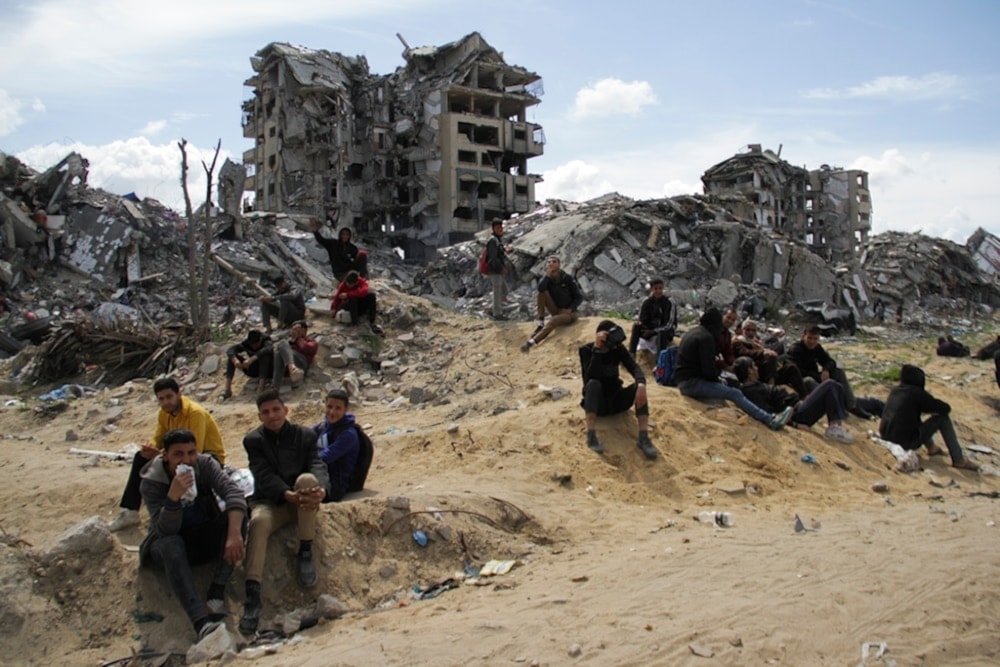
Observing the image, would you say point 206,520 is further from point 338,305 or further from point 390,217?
point 390,217

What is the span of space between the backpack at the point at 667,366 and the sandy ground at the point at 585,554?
49 cm

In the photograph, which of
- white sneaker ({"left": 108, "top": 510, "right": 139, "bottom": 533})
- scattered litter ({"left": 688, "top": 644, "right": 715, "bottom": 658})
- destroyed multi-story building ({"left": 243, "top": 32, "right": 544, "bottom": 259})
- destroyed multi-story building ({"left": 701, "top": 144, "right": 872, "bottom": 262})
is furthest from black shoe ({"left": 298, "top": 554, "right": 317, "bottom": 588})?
destroyed multi-story building ({"left": 701, "top": 144, "right": 872, "bottom": 262})

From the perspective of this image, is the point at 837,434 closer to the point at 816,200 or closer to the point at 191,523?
the point at 191,523

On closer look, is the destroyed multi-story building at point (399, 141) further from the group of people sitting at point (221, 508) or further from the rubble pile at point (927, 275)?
the group of people sitting at point (221, 508)

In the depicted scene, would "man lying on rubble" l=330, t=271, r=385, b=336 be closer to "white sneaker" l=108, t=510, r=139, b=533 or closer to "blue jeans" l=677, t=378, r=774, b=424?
"blue jeans" l=677, t=378, r=774, b=424

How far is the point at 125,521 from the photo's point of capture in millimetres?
5133

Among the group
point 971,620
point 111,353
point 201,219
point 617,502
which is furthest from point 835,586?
point 201,219

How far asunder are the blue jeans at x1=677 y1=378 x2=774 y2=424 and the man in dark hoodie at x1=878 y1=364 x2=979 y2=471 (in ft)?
4.71

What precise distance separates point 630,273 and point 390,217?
27.8 m

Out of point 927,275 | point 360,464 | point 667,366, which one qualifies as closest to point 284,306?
point 667,366

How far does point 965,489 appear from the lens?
7363 mm

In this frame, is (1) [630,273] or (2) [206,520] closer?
(2) [206,520]

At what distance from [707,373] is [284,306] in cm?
637

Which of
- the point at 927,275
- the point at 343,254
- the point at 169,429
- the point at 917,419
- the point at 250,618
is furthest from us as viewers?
the point at 927,275
